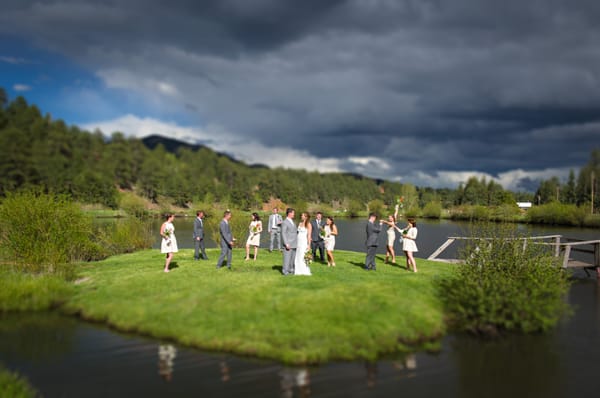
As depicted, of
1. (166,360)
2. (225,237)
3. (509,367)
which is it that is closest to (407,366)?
(509,367)

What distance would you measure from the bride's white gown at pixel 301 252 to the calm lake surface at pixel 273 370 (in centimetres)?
672

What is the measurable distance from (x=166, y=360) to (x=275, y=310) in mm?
3468

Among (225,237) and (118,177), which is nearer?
(225,237)

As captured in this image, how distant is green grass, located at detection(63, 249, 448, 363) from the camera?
10.8m

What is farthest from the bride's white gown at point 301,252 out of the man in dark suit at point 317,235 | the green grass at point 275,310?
the man in dark suit at point 317,235

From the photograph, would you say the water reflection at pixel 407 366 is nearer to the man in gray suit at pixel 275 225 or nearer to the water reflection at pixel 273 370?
the water reflection at pixel 273 370

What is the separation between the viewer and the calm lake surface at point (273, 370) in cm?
888

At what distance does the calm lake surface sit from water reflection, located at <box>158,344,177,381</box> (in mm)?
26

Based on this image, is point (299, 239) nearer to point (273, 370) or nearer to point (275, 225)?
point (273, 370)

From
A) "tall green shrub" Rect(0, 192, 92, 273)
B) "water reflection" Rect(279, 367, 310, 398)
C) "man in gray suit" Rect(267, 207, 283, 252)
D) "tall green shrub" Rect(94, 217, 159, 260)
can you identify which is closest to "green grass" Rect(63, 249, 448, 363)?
"water reflection" Rect(279, 367, 310, 398)

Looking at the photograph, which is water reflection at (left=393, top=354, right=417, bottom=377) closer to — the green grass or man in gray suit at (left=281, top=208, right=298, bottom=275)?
the green grass

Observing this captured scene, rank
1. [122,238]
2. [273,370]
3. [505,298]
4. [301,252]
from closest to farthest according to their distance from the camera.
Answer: [273,370] < [505,298] < [301,252] < [122,238]

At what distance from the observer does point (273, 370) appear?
9.66 m

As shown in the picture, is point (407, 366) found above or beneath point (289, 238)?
beneath
